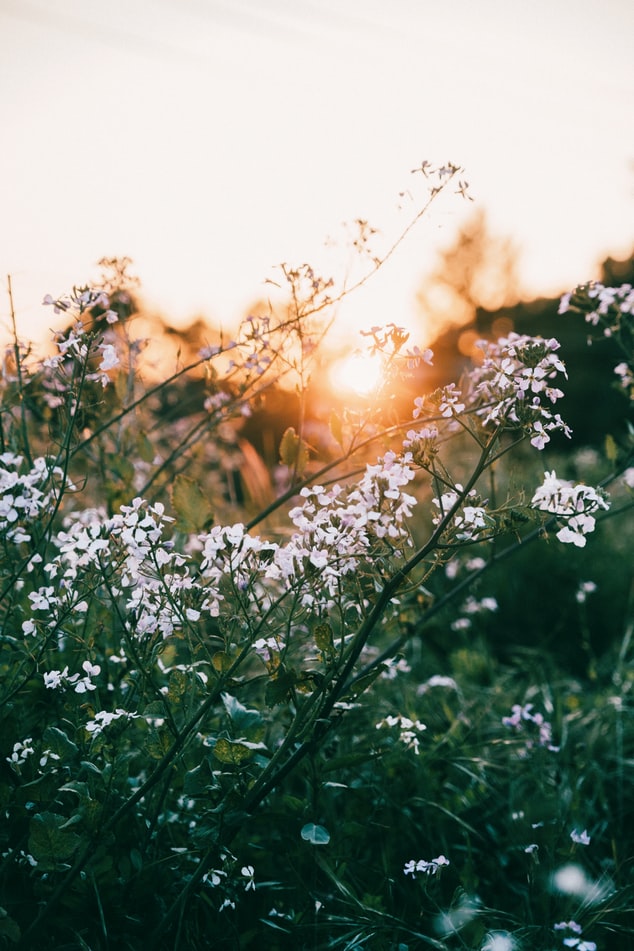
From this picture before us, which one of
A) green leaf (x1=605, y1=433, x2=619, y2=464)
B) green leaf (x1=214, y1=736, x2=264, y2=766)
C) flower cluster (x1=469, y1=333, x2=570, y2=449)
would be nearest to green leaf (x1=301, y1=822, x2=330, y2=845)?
green leaf (x1=214, y1=736, x2=264, y2=766)

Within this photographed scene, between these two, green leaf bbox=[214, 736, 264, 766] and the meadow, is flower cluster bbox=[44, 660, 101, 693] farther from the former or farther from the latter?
green leaf bbox=[214, 736, 264, 766]

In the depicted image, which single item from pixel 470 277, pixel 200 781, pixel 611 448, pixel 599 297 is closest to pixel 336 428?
pixel 611 448

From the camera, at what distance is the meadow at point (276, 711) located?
4.97ft

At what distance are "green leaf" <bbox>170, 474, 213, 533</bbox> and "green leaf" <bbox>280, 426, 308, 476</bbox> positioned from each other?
0.78 ft

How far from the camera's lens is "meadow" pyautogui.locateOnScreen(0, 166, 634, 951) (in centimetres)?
152

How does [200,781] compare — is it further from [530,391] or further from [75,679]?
[530,391]

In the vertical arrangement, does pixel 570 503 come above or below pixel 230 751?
above

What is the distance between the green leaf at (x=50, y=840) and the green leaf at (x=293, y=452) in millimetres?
1004

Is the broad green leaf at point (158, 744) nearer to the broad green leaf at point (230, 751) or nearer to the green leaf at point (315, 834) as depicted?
the broad green leaf at point (230, 751)

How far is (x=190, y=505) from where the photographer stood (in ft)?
6.92

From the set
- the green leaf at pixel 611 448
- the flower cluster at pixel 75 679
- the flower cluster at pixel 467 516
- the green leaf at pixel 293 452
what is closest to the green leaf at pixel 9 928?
the flower cluster at pixel 75 679

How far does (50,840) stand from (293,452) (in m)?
1.07

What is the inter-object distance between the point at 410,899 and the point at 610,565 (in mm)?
3403

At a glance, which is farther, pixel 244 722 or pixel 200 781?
pixel 244 722
